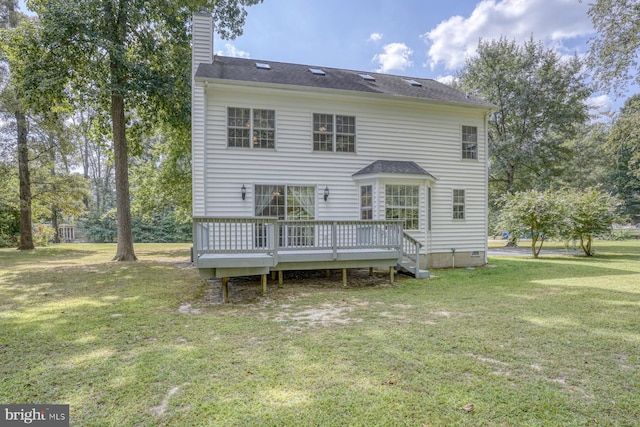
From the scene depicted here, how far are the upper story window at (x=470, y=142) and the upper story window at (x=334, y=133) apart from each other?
4.21 metres

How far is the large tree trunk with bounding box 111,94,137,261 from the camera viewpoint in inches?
476

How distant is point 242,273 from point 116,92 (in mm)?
9214

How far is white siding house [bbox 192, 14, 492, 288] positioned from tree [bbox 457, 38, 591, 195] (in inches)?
401

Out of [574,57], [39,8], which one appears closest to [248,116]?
[39,8]

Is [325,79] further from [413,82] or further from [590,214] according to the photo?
[590,214]

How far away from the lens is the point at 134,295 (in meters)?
6.96

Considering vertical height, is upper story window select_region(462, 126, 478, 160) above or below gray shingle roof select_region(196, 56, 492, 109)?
below

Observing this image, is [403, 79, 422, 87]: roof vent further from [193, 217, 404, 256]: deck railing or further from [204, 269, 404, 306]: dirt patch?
[204, 269, 404, 306]: dirt patch

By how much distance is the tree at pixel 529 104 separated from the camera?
18.8 m

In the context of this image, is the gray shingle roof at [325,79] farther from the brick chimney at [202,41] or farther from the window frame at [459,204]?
the window frame at [459,204]

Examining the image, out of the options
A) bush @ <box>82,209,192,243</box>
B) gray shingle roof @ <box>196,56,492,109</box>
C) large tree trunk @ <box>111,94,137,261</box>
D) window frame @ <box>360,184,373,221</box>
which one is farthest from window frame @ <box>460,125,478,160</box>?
bush @ <box>82,209,192,243</box>

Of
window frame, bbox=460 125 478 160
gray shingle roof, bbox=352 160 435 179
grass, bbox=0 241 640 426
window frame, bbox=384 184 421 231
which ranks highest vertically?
window frame, bbox=460 125 478 160

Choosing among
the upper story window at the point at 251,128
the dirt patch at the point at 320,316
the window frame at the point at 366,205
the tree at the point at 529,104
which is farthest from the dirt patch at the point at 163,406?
the tree at the point at 529,104

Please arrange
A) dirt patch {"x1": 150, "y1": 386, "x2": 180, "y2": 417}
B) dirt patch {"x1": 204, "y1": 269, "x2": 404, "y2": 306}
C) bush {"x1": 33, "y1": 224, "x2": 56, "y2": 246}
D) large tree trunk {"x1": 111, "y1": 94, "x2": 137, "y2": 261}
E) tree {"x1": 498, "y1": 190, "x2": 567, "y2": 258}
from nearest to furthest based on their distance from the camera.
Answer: dirt patch {"x1": 150, "y1": 386, "x2": 180, "y2": 417}
dirt patch {"x1": 204, "y1": 269, "x2": 404, "y2": 306}
large tree trunk {"x1": 111, "y1": 94, "x2": 137, "y2": 261}
tree {"x1": 498, "y1": 190, "x2": 567, "y2": 258}
bush {"x1": 33, "y1": 224, "x2": 56, "y2": 246}
